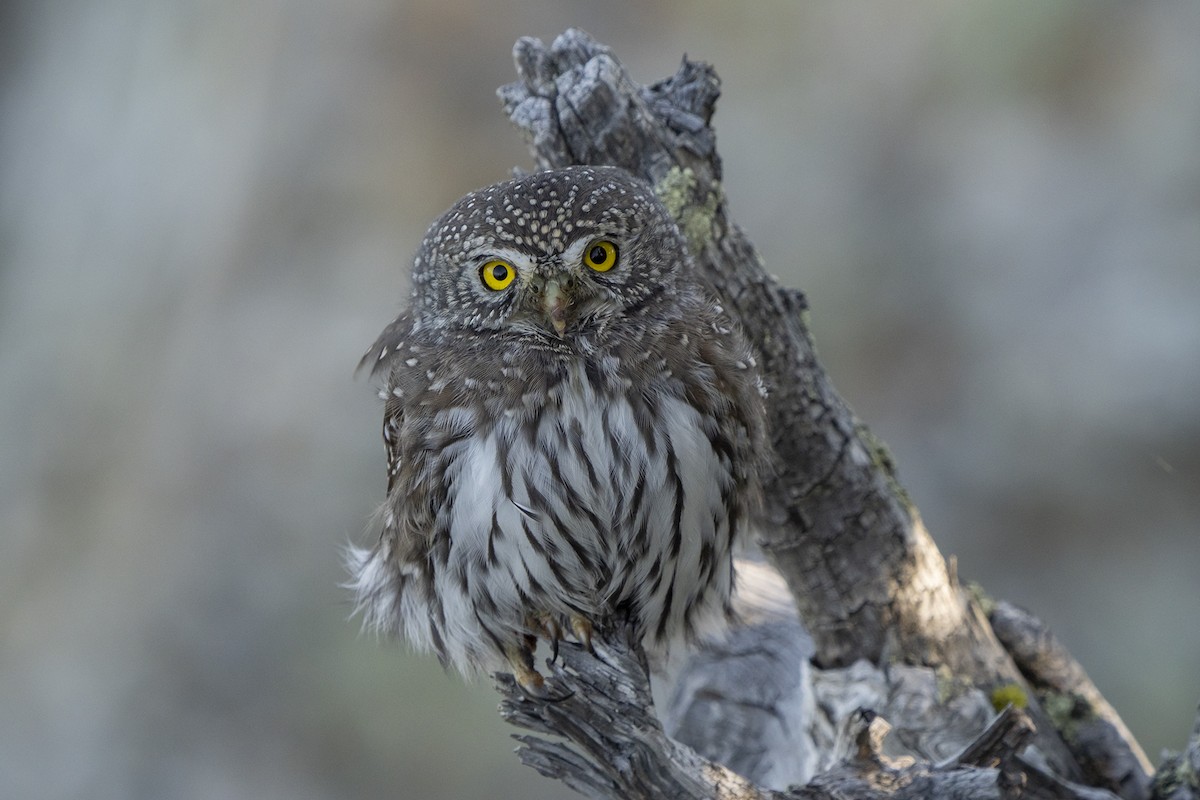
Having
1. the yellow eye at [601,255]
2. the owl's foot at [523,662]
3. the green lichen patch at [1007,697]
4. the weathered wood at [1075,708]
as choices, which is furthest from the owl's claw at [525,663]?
the weathered wood at [1075,708]

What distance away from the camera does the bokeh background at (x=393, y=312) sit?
549cm

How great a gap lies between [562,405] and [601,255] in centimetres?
33

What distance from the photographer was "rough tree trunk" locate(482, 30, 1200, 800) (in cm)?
233

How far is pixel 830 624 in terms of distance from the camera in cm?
310

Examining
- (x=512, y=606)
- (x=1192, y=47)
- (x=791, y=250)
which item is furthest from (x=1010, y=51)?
(x=512, y=606)

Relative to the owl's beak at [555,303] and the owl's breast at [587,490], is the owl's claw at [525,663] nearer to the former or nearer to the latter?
the owl's breast at [587,490]

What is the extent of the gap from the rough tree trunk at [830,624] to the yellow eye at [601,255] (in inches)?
14.3

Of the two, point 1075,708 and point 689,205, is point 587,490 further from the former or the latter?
point 1075,708

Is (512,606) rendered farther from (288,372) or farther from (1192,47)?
(1192,47)

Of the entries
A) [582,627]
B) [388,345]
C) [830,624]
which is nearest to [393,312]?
[388,345]

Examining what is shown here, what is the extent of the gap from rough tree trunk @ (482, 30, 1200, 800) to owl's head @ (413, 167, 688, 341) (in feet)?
1.00

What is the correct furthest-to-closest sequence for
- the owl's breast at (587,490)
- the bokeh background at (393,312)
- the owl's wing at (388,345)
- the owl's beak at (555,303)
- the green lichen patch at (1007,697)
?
the bokeh background at (393,312) → the green lichen patch at (1007,697) → the owl's wing at (388,345) → the owl's breast at (587,490) → the owl's beak at (555,303)

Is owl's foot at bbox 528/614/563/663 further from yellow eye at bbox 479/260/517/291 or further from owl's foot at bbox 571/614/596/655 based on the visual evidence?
yellow eye at bbox 479/260/517/291

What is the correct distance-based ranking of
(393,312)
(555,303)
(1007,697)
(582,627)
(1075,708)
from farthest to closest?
(393,312) < (1075,708) < (1007,697) < (582,627) < (555,303)
